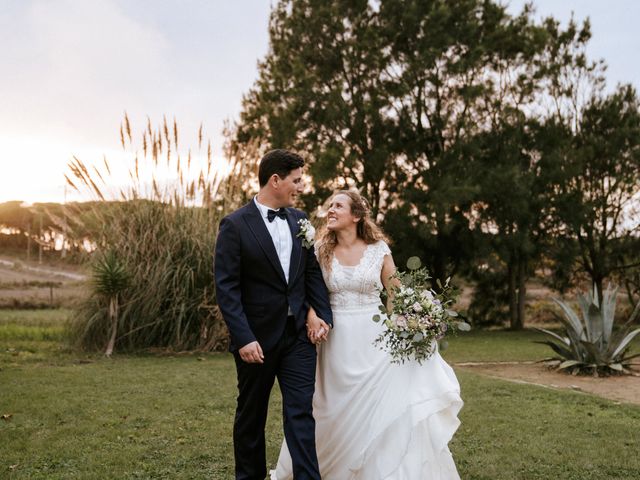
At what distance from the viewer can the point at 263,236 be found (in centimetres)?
409

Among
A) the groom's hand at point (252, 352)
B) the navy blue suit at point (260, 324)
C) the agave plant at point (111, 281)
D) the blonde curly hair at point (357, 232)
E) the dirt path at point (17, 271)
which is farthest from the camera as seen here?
the dirt path at point (17, 271)

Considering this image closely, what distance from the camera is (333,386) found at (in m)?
4.52

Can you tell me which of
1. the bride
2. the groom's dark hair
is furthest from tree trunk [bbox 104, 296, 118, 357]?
the groom's dark hair

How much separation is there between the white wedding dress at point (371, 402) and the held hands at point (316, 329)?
1.32 ft

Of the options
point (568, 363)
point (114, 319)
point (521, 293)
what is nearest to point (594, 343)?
point (568, 363)

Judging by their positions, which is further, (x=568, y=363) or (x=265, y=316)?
(x=568, y=363)

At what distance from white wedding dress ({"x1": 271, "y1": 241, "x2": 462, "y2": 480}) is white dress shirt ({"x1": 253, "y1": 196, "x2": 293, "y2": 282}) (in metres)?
0.55

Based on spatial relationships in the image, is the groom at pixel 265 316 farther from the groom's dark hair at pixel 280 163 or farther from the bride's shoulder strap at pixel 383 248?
the bride's shoulder strap at pixel 383 248

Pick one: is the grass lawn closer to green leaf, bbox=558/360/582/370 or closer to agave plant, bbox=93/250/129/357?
agave plant, bbox=93/250/129/357

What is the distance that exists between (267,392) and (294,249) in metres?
0.87

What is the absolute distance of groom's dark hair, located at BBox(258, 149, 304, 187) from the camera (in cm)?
417

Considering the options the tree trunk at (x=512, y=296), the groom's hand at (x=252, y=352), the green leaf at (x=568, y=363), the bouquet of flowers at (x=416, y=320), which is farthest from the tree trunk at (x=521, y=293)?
the groom's hand at (x=252, y=352)

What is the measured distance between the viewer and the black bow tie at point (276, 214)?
4.23m

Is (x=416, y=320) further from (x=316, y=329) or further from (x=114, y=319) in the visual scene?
(x=114, y=319)
